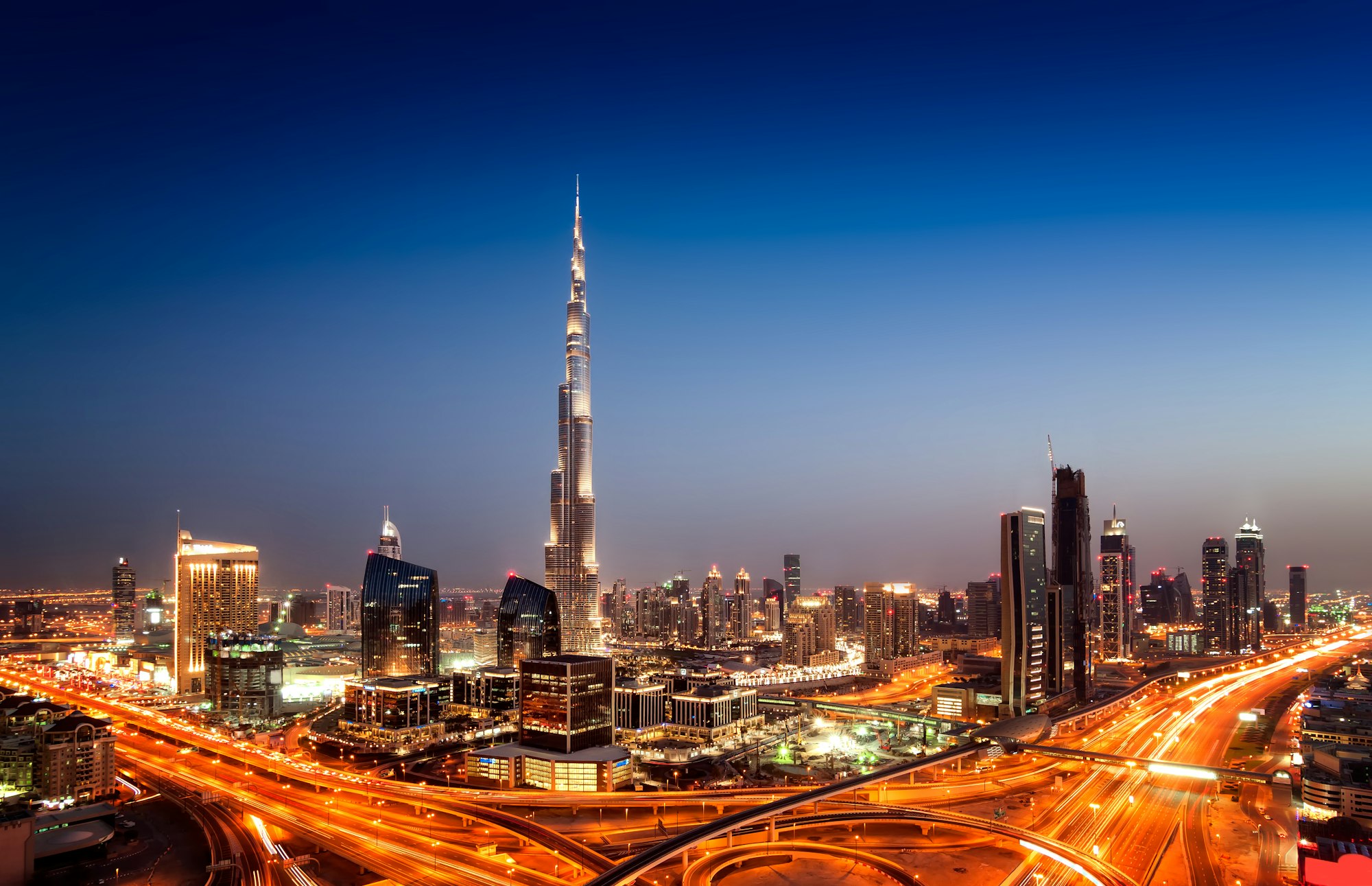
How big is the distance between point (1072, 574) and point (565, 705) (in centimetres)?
4956

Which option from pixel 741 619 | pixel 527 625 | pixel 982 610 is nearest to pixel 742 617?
pixel 741 619

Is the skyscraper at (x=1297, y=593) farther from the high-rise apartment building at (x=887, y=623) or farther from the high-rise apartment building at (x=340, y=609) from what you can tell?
the high-rise apartment building at (x=340, y=609)

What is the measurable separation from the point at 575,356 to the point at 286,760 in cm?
7583

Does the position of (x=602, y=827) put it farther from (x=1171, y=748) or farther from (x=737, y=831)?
(x=1171, y=748)

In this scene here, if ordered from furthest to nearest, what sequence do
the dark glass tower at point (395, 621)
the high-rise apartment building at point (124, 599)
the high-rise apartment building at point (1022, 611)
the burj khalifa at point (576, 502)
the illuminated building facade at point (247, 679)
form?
the high-rise apartment building at point (124, 599)
the burj khalifa at point (576, 502)
the dark glass tower at point (395, 621)
the illuminated building facade at point (247, 679)
the high-rise apartment building at point (1022, 611)

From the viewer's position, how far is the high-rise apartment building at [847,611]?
14850 centimetres

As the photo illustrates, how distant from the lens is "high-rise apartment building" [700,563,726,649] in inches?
5669

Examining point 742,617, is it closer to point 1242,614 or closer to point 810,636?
point 810,636

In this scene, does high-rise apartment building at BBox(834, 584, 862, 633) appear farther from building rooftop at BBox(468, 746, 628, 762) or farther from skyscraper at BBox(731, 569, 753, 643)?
building rooftop at BBox(468, 746, 628, 762)

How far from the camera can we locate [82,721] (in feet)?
142

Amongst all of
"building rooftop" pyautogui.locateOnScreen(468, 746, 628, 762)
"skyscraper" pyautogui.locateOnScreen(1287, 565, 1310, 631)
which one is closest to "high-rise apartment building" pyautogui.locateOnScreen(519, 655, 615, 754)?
"building rooftop" pyautogui.locateOnScreen(468, 746, 628, 762)

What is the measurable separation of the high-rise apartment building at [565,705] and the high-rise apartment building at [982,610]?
9159 centimetres

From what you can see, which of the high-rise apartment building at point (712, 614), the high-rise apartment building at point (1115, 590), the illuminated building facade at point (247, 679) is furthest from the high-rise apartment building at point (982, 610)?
the illuminated building facade at point (247, 679)

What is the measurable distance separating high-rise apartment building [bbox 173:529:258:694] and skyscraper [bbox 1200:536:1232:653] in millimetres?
116083
